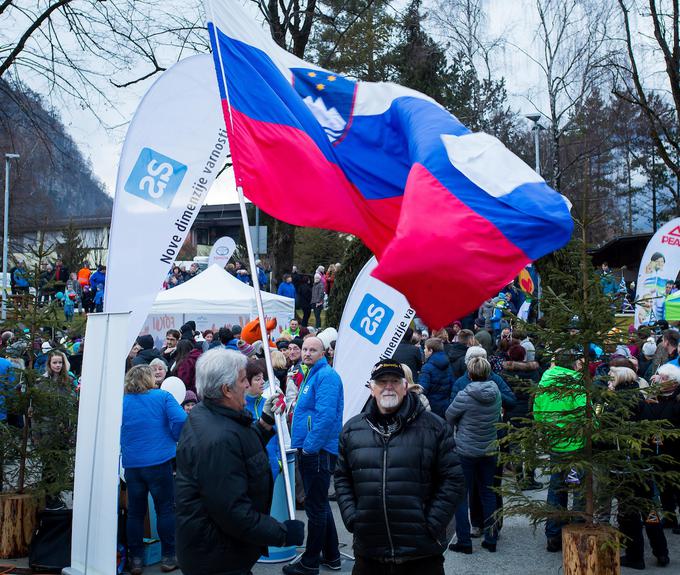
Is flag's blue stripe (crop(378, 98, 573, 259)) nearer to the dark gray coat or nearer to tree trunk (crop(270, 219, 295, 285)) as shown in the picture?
the dark gray coat

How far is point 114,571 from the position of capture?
670 centimetres

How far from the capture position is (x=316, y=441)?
7090 mm

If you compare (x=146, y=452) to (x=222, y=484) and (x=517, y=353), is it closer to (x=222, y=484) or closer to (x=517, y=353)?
(x=222, y=484)

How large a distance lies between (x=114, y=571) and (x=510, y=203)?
165 inches

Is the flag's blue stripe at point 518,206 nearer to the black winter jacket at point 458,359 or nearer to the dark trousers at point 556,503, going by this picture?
the dark trousers at point 556,503

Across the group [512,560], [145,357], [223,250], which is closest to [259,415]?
[512,560]

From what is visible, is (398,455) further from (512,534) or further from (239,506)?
(512,534)

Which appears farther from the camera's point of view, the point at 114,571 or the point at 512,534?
the point at 512,534

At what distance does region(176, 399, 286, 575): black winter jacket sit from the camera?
415 centimetres

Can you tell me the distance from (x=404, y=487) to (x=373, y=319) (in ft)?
18.8

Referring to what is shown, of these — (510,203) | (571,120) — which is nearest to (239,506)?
(510,203)

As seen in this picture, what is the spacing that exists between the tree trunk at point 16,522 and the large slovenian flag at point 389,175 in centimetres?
388

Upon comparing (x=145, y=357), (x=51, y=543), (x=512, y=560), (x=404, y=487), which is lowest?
(x=512, y=560)

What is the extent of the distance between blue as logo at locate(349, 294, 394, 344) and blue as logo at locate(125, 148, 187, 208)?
370 centimetres
